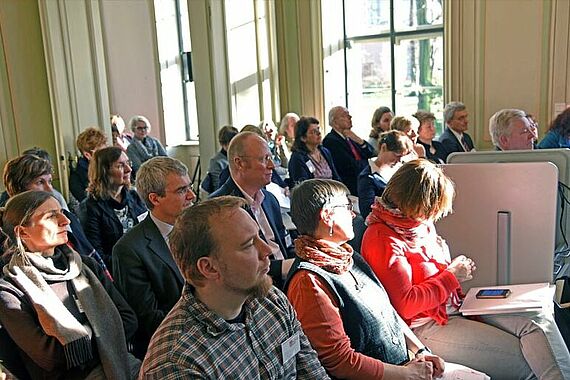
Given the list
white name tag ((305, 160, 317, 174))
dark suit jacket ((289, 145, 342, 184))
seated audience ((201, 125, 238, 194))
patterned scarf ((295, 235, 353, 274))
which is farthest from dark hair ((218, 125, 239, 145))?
patterned scarf ((295, 235, 353, 274))

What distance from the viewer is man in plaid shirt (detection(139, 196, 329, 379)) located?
50.2 inches

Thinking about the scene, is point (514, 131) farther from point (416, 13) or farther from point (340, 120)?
point (416, 13)

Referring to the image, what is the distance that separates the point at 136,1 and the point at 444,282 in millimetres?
6959

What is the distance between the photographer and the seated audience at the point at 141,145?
604 centimetres

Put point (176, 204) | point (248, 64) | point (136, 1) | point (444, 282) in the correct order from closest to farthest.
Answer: point (444, 282) < point (176, 204) < point (248, 64) < point (136, 1)

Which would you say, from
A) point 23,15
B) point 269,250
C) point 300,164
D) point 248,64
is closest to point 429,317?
point 269,250

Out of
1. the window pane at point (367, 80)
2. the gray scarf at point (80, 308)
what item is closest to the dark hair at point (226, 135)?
the window pane at point (367, 80)

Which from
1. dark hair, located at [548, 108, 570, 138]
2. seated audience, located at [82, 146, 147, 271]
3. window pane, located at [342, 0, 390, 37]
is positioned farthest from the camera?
window pane, located at [342, 0, 390, 37]

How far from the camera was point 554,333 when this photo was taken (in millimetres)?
2035

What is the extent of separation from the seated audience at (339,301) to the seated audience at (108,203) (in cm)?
151

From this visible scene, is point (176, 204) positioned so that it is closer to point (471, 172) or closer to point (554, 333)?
point (471, 172)

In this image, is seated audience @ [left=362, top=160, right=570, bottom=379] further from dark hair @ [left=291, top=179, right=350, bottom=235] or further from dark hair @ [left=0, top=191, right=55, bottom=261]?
dark hair @ [left=0, top=191, right=55, bottom=261]

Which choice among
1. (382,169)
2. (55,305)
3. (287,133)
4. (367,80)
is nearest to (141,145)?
(287,133)

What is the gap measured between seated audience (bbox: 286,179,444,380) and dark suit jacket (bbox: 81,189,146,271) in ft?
4.92
